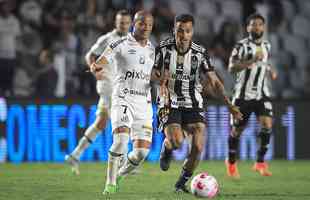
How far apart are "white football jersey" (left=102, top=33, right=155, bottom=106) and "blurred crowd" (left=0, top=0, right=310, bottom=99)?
6.18 meters

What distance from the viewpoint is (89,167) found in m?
16.0

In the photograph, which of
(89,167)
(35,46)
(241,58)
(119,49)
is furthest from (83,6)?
(119,49)

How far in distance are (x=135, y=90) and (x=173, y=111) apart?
0.58 metres

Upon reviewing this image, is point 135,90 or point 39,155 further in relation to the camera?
point 39,155

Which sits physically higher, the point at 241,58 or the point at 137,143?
the point at 241,58

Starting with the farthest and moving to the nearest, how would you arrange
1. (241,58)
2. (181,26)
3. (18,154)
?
(18,154) < (241,58) < (181,26)

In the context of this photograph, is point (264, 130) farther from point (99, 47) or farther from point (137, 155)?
point (137, 155)

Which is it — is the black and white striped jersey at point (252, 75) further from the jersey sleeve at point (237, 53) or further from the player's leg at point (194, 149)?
the player's leg at point (194, 149)

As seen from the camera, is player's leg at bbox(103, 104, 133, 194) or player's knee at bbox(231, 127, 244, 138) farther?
player's knee at bbox(231, 127, 244, 138)

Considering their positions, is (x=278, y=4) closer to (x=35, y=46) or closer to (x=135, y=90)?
(x=35, y=46)

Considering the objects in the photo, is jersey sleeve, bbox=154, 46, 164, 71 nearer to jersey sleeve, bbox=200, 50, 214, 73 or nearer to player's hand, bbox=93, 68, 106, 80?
jersey sleeve, bbox=200, 50, 214, 73

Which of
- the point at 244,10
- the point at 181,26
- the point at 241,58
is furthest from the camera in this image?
the point at 244,10

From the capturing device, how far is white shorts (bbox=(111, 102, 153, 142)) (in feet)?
36.3

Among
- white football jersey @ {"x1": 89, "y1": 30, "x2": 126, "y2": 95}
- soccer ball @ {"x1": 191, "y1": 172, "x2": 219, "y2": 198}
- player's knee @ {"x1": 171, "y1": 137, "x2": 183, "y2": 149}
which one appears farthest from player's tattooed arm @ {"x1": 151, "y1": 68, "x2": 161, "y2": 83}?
white football jersey @ {"x1": 89, "y1": 30, "x2": 126, "y2": 95}
